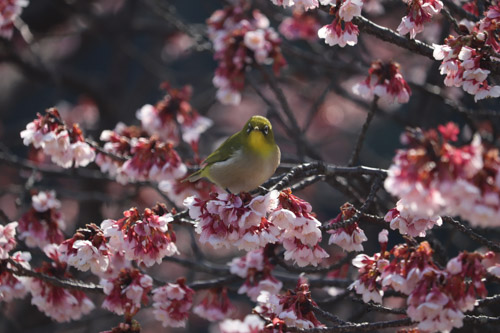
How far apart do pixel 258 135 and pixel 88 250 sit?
3.31ft


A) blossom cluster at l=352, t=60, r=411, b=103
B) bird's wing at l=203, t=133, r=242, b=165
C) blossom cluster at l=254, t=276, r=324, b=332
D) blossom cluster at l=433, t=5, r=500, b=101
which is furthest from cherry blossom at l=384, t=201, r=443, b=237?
bird's wing at l=203, t=133, r=242, b=165

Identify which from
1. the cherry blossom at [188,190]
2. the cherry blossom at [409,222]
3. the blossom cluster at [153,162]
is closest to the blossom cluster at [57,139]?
the blossom cluster at [153,162]

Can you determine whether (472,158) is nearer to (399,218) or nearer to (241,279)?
(399,218)

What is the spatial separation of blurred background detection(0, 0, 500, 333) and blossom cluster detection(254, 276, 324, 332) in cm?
122

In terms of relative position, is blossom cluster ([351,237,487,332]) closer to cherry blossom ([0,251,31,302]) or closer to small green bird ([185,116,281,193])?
small green bird ([185,116,281,193])

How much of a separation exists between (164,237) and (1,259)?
35.1 inches


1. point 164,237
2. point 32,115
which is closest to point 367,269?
point 164,237

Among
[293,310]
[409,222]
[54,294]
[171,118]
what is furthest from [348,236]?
[171,118]

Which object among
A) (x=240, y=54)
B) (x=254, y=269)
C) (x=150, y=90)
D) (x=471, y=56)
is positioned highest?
(x=471, y=56)

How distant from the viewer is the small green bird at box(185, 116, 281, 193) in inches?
106

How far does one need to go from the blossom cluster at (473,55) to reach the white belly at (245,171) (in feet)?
3.02

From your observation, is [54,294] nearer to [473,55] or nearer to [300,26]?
[473,55]

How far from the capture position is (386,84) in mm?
2715

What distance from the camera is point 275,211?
213 centimetres
